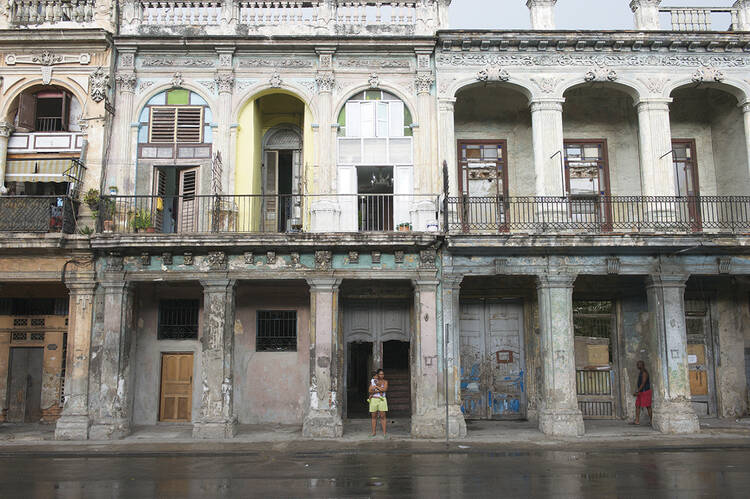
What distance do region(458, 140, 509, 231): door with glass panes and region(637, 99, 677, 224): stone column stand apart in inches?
139

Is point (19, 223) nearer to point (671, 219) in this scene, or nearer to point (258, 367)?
point (258, 367)

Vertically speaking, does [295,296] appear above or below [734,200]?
below

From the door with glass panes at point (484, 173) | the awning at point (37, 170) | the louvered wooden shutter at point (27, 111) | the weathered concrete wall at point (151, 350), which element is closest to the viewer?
the awning at point (37, 170)

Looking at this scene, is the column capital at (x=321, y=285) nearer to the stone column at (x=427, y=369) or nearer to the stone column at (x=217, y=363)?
the stone column at (x=217, y=363)

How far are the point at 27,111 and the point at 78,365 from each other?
681 centimetres

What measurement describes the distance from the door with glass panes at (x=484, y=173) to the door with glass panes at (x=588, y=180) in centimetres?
175

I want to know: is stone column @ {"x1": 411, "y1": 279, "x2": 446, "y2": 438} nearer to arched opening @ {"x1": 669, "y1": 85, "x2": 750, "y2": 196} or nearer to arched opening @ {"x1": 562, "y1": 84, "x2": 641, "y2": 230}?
arched opening @ {"x1": 562, "y1": 84, "x2": 641, "y2": 230}

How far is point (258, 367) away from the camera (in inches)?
616

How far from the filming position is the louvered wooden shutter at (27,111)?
1487 cm

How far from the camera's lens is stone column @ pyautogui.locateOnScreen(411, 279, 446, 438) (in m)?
13.4

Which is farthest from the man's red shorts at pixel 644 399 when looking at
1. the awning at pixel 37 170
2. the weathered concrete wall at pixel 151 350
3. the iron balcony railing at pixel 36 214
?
the awning at pixel 37 170

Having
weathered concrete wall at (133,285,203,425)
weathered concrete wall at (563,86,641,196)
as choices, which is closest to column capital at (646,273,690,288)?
weathered concrete wall at (563,86,641,196)

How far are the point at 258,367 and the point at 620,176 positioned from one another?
1140 cm

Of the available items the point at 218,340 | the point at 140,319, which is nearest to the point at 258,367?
the point at 218,340
